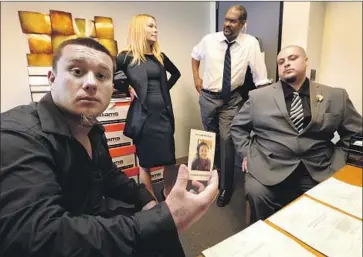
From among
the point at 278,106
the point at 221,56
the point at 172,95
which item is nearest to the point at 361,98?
the point at 278,106

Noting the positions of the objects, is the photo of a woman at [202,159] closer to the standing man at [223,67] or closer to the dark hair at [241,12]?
the standing man at [223,67]

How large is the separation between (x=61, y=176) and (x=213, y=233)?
446 millimetres

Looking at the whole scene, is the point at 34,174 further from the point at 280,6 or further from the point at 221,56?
the point at 280,6

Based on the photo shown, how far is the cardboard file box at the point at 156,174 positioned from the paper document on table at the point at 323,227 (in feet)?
1.06

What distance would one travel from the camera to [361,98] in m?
0.89

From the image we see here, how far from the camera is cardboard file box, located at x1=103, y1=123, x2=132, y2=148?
0.51 meters

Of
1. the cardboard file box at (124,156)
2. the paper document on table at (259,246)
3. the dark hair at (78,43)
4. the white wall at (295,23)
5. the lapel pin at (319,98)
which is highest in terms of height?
the white wall at (295,23)

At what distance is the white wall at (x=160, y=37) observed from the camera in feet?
1.26

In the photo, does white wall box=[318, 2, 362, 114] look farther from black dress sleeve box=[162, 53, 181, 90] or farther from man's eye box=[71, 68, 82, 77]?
man's eye box=[71, 68, 82, 77]

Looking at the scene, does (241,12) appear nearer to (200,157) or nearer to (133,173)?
(200,157)

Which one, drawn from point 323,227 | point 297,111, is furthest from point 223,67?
point 323,227

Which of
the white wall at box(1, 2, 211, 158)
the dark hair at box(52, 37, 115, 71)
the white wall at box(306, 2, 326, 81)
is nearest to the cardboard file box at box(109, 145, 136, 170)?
the white wall at box(1, 2, 211, 158)

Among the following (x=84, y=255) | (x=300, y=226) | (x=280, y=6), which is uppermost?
(x=280, y=6)

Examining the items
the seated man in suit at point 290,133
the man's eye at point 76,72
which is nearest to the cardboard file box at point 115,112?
the man's eye at point 76,72
